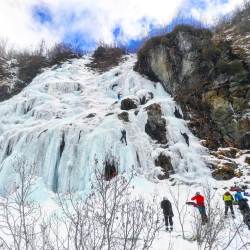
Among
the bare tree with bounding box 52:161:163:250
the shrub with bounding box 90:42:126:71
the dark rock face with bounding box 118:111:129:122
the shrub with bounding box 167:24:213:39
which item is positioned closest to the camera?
the bare tree with bounding box 52:161:163:250

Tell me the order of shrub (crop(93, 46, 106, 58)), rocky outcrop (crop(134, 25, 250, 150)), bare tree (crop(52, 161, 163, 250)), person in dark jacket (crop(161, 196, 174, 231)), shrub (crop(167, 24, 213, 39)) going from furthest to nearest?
shrub (crop(93, 46, 106, 58)) → shrub (crop(167, 24, 213, 39)) → rocky outcrop (crop(134, 25, 250, 150)) → person in dark jacket (crop(161, 196, 174, 231)) → bare tree (crop(52, 161, 163, 250))

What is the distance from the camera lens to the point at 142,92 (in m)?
16.4

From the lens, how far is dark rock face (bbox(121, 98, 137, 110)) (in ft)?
49.9

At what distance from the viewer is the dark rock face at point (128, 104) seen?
15195 millimetres

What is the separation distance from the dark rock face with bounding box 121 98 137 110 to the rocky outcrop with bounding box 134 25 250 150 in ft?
10.5

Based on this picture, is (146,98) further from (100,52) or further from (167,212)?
(100,52)

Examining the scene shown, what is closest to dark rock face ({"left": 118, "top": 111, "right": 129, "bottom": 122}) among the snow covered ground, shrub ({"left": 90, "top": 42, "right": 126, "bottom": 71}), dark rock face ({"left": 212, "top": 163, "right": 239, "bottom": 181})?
the snow covered ground

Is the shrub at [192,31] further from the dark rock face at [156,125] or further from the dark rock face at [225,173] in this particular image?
the dark rock face at [225,173]

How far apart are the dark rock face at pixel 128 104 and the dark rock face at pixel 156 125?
1858 mm

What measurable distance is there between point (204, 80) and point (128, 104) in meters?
5.95

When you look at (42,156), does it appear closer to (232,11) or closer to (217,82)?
(217,82)

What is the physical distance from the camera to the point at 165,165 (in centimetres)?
1073

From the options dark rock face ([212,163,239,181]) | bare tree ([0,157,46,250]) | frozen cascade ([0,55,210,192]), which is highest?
frozen cascade ([0,55,210,192])

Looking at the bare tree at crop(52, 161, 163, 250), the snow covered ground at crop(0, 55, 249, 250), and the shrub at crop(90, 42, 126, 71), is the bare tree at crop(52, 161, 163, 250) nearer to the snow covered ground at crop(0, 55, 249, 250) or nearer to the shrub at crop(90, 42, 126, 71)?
the snow covered ground at crop(0, 55, 249, 250)
